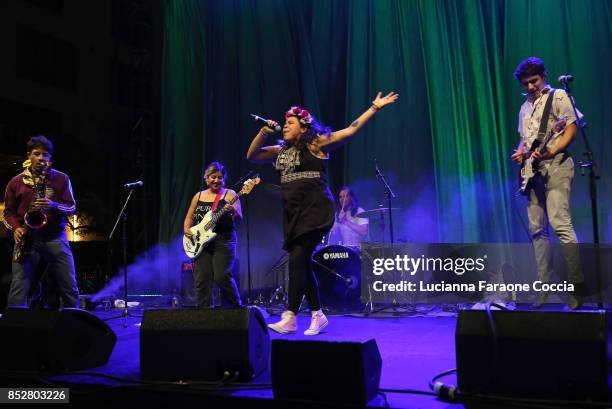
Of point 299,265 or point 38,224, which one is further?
point 38,224

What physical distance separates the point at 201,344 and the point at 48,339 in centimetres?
99

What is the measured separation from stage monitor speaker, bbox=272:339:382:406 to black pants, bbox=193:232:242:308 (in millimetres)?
2865

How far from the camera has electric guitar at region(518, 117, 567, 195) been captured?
16.2 ft

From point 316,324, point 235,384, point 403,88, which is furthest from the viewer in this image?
point 403,88

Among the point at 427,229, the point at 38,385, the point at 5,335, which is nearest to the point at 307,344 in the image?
the point at 38,385

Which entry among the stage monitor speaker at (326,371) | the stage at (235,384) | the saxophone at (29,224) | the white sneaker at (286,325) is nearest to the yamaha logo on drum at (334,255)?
the stage at (235,384)

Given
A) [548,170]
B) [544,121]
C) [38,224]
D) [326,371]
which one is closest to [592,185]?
[548,170]

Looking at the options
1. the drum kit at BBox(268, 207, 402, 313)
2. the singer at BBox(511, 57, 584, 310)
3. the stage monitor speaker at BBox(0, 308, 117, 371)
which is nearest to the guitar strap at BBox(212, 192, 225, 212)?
the drum kit at BBox(268, 207, 402, 313)

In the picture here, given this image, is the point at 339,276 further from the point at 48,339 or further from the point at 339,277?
the point at 48,339

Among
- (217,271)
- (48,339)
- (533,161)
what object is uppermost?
(533,161)

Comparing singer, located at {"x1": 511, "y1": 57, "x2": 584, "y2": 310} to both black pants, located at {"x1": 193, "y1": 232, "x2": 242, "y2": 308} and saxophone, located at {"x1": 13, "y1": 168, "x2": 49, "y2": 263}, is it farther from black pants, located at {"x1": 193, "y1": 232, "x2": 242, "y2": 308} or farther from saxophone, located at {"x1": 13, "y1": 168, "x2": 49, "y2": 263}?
saxophone, located at {"x1": 13, "y1": 168, "x2": 49, "y2": 263}

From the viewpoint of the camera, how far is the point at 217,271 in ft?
18.3

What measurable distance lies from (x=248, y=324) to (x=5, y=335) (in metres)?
1.65

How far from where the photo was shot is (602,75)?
7.14 meters
